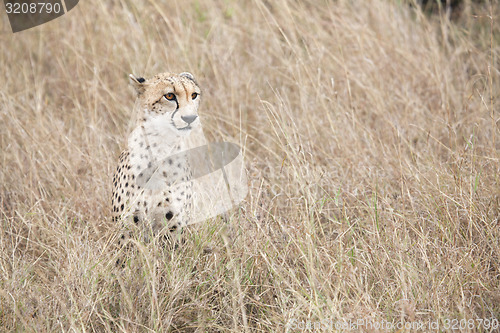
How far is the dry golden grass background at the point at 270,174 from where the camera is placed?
1957 millimetres

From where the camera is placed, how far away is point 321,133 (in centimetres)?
308

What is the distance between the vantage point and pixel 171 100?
6.61ft

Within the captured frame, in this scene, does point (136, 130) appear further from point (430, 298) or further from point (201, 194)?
point (430, 298)

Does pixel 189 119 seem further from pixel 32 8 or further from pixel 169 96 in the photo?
pixel 32 8

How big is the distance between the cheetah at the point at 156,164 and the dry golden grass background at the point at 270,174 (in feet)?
0.42

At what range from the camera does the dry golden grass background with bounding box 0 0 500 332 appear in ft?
6.42


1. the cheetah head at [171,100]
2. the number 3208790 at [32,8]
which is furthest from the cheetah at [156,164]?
the number 3208790 at [32,8]

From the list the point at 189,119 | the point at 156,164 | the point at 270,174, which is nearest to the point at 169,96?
the point at 189,119

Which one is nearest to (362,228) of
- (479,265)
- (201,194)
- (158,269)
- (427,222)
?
(427,222)

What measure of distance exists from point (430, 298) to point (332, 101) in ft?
4.58

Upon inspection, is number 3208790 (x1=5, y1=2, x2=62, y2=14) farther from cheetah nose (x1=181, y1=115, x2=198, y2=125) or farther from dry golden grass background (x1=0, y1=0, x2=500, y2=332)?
cheetah nose (x1=181, y1=115, x2=198, y2=125)

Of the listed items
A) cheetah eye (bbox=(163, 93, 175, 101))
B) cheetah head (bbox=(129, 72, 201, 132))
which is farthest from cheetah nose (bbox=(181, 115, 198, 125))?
cheetah eye (bbox=(163, 93, 175, 101))

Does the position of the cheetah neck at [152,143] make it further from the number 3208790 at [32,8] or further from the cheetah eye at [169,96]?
the number 3208790 at [32,8]

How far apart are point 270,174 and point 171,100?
924 millimetres
